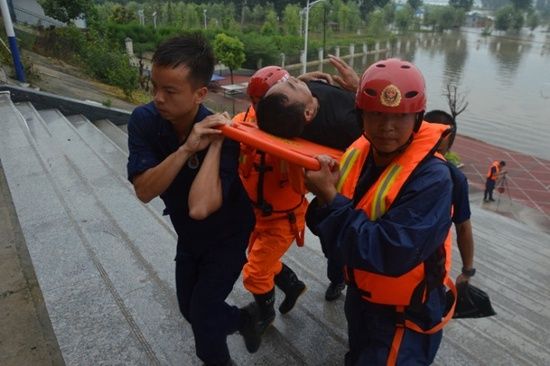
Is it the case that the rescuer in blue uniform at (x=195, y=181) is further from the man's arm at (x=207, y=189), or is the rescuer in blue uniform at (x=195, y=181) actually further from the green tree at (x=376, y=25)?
the green tree at (x=376, y=25)

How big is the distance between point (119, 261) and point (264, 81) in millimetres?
1889

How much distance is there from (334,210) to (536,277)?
492 centimetres

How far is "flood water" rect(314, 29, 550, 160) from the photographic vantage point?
2722 centimetres

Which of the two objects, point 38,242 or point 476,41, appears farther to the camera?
point 476,41

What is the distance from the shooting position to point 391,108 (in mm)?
1674

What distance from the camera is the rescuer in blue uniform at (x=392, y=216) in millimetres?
1604

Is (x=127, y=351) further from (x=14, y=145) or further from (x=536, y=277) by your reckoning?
(x=536, y=277)

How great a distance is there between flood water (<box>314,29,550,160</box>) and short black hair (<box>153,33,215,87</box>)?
25454mm

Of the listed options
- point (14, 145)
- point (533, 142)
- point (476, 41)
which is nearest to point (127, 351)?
point (14, 145)

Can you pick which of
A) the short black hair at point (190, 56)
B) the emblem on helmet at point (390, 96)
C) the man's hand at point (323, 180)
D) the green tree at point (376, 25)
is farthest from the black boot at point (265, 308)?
the green tree at point (376, 25)

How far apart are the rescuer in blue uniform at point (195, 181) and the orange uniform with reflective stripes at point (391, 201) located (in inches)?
22.1

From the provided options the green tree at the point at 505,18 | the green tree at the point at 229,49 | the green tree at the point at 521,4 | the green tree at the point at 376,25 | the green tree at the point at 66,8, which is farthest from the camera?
the green tree at the point at 521,4

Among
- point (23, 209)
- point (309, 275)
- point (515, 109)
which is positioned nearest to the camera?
point (309, 275)

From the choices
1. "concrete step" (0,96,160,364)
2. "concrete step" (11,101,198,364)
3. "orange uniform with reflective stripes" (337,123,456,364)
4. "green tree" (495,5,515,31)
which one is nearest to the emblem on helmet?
"orange uniform with reflective stripes" (337,123,456,364)
